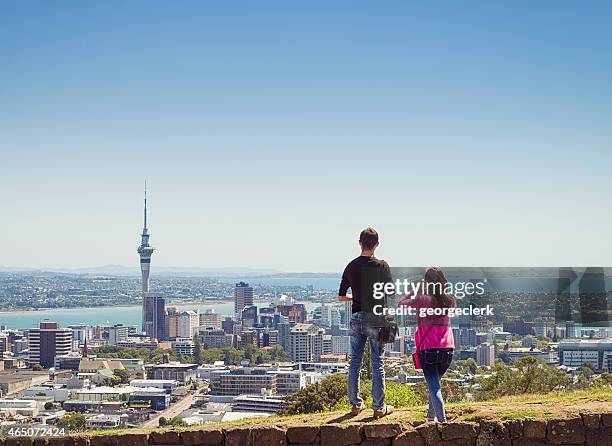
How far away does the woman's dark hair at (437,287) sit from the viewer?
6219 mm

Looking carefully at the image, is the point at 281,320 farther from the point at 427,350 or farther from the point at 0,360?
the point at 427,350

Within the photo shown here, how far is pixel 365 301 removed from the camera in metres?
6.38

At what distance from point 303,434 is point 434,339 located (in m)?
1.14

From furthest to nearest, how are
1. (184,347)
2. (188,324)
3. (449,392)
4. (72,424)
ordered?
(188,324) → (184,347) → (72,424) → (449,392)

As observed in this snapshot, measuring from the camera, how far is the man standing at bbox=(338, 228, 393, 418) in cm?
634

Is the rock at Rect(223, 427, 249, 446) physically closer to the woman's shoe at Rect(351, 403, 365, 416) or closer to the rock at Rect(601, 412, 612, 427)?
the woman's shoe at Rect(351, 403, 365, 416)

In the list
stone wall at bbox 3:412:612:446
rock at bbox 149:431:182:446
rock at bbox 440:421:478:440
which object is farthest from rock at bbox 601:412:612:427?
rock at bbox 149:431:182:446

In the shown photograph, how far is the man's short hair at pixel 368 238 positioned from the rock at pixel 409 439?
1.38 metres

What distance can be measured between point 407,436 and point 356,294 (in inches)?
44.3

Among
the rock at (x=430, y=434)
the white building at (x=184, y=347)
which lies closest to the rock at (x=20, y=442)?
the rock at (x=430, y=434)

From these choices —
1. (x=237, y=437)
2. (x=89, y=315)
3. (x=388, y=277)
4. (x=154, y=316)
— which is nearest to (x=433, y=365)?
(x=388, y=277)

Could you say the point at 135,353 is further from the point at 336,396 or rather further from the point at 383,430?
the point at 383,430

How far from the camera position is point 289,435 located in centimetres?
600

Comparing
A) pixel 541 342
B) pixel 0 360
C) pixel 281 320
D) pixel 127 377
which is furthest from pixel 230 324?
pixel 541 342
